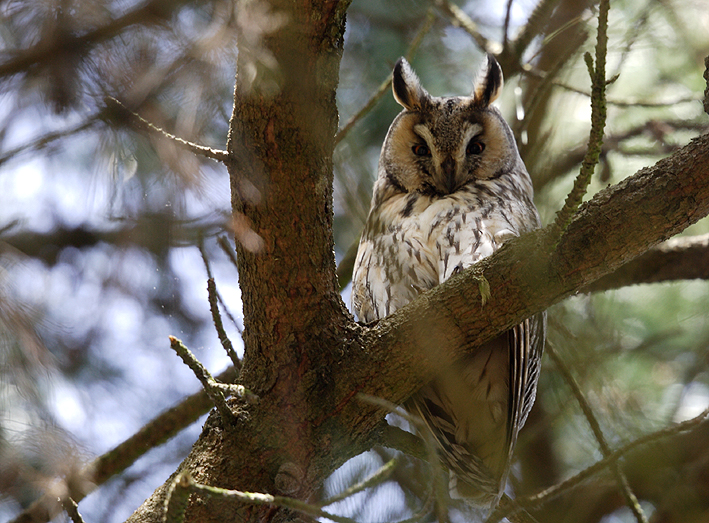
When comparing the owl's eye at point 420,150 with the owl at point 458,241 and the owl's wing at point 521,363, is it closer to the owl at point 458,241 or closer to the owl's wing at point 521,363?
the owl at point 458,241

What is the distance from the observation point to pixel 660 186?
3.80ft

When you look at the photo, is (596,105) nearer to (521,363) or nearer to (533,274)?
(533,274)

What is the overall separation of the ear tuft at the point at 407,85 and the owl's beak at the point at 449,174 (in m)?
0.28

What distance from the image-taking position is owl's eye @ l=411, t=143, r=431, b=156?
2.05m

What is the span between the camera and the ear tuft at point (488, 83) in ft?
6.86

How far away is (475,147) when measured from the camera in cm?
204

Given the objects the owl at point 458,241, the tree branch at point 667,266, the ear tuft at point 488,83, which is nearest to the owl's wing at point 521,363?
the owl at point 458,241

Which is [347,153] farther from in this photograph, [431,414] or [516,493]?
[516,493]

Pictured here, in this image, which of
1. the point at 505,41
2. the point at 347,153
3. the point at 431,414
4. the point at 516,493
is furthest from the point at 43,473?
the point at 505,41

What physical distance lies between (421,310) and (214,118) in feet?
2.34

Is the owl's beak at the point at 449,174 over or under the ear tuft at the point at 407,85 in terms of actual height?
under

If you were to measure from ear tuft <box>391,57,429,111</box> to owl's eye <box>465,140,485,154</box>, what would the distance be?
23 centimetres

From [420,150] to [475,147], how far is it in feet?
0.60

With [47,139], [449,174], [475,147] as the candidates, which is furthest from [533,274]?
[47,139]
